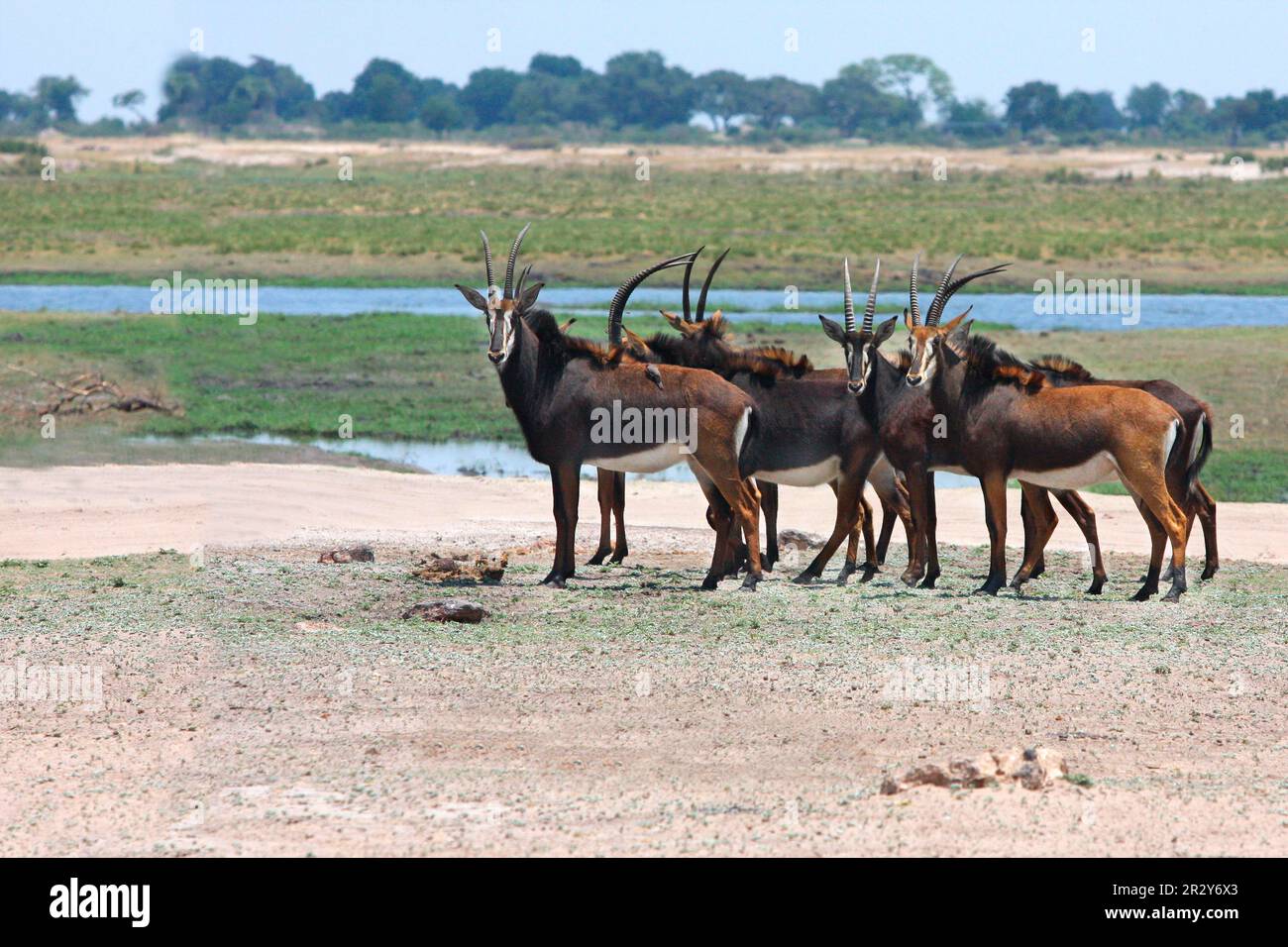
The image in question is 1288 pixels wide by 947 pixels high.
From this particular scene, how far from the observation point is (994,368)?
12609mm

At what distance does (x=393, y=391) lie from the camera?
2536 cm

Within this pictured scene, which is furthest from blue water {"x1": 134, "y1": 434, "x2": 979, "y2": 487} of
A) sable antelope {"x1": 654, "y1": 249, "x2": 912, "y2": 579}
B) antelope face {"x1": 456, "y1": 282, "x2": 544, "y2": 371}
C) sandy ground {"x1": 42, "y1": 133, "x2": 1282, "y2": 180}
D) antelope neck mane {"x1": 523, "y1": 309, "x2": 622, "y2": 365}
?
sandy ground {"x1": 42, "y1": 133, "x2": 1282, "y2": 180}

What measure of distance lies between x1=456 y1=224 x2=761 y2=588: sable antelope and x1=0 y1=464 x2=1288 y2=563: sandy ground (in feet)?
7.18

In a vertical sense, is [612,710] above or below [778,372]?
below

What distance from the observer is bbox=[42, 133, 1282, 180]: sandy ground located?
90.9 metres

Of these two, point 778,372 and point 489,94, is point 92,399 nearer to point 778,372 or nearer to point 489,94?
point 778,372

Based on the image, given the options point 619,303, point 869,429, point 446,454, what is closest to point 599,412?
point 619,303

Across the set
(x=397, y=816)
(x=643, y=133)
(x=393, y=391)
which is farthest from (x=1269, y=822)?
(x=643, y=133)

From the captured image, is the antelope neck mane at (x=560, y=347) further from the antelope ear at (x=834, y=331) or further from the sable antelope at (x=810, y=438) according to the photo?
the antelope ear at (x=834, y=331)

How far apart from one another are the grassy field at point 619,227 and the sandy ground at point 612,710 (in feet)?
93.5

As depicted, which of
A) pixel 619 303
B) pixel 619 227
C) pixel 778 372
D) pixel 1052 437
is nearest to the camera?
pixel 1052 437

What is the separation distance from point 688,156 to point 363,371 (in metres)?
79.8

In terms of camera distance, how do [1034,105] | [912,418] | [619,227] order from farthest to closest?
1. [1034,105]
2. [619,227]
3. [912,418]

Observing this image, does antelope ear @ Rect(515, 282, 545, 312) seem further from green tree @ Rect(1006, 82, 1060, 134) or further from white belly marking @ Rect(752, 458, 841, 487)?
green tree @ Rect(1006, 82, 1060, 134)
